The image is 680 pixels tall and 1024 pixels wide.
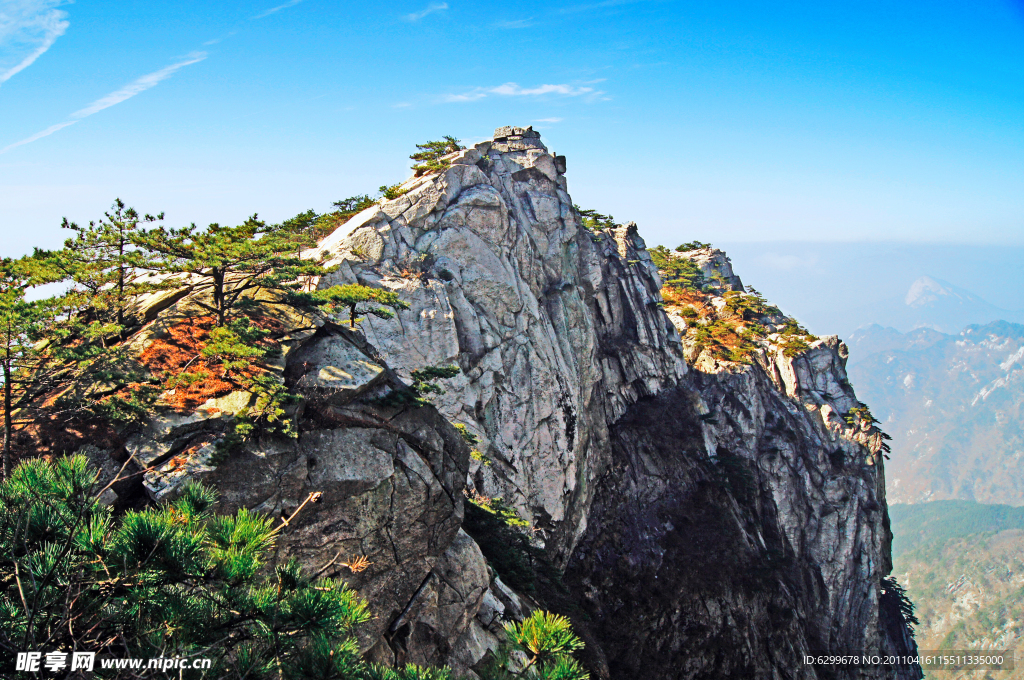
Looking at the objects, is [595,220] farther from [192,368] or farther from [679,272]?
[192,368]

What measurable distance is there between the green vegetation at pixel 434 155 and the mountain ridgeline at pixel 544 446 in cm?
42

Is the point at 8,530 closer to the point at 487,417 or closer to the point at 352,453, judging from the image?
the point at 352,453

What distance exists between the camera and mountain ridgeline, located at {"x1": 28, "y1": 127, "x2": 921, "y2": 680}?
13.8 metres

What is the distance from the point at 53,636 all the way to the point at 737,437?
55.3m

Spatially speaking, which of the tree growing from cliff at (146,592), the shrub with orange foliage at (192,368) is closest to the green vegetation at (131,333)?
the shrub with orange foliage at (192,368)

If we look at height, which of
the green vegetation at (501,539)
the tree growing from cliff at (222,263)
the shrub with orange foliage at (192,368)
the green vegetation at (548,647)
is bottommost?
the green vegetation at (501,539)

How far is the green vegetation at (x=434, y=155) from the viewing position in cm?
3561

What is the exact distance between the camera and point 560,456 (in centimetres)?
3478

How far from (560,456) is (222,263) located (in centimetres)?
2440

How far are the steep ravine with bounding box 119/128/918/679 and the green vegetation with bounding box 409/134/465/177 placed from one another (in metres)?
1.44

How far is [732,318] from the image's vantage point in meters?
65.1

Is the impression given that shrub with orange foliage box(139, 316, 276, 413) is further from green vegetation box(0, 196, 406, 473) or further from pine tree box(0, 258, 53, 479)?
pine tree box(0, 258, 53, 479)

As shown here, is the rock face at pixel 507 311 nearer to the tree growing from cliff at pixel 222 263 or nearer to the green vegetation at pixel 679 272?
the tree growing from cliff at pixel 222 263

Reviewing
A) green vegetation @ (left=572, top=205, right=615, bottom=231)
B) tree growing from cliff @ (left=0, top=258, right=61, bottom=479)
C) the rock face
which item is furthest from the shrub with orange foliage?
green vegetation @ (left=572, top=205, right=615, bottom=231)
